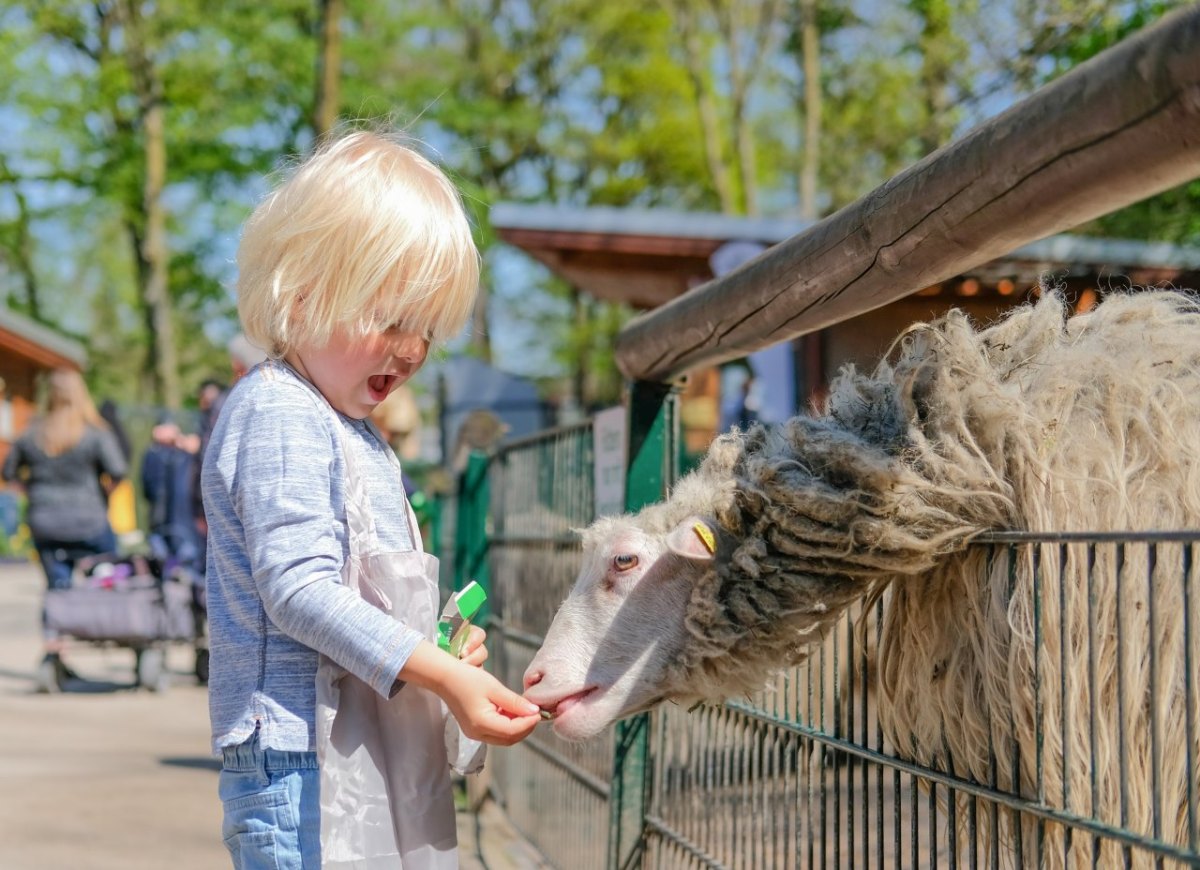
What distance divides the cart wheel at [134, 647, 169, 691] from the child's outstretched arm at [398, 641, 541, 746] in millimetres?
8006

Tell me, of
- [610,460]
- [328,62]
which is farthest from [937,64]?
[328,62]

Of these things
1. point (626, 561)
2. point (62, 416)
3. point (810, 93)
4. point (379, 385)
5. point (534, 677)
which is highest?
point (810, 93)

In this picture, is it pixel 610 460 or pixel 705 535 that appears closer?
pixel 705 535

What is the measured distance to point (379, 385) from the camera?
249 centimetres

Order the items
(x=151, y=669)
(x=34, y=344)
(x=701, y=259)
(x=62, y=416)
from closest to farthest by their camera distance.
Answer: (x=151, y=669)
(x=62, y=416)
(x=701, y=259)
(x=34, y=344)

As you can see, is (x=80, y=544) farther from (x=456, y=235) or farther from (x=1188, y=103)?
(x=1188, y=103)

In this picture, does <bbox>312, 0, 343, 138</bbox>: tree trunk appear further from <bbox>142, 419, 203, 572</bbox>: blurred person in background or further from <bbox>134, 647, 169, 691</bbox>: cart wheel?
<bbox>134, 647, 169, 691</bbox>: cart wheel

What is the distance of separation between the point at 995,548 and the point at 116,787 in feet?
18.0

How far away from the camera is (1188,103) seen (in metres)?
1.60

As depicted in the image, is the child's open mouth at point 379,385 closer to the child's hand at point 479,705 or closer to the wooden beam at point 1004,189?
the child's hand at point 479,705

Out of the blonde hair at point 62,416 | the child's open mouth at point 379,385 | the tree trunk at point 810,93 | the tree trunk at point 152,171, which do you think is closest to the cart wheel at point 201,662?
the blonde hair at point 62,416

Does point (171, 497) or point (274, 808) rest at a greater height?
point (171, 497)

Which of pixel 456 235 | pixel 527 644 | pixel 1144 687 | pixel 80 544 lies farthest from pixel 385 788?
pixel 80 544

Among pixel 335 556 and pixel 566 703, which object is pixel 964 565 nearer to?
pixel 566 703
